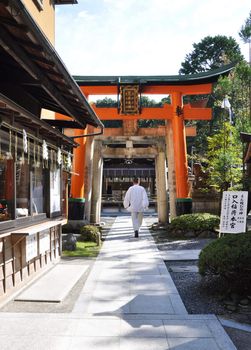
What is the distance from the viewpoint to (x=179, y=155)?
1639cm

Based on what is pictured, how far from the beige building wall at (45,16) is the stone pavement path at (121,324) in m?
7.01

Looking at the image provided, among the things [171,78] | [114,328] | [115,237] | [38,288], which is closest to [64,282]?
[38,288]

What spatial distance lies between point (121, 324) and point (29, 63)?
10.7 ft

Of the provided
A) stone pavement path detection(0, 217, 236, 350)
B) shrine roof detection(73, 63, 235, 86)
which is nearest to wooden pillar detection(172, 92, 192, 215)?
shrine roof detection(73, 63, 235, 86)

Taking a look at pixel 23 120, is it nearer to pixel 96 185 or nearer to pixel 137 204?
pixel 137 204

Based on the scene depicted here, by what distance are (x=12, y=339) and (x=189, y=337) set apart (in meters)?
1.79

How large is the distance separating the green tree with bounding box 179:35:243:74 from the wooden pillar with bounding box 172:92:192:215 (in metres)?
32.4

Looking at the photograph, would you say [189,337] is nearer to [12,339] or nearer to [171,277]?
[12,339]

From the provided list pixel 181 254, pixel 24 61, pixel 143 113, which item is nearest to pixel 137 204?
pixel 181 254

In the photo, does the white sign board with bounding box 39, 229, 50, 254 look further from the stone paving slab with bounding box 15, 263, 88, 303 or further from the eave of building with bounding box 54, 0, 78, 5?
the eave of building with bounding box 54, 0, 78, 5

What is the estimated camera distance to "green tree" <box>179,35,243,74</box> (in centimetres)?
4734

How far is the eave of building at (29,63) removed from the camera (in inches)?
157

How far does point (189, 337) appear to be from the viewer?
169 inches

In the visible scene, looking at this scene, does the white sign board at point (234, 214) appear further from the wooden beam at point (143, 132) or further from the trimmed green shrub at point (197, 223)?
the wooden beam at point (143, 132)
